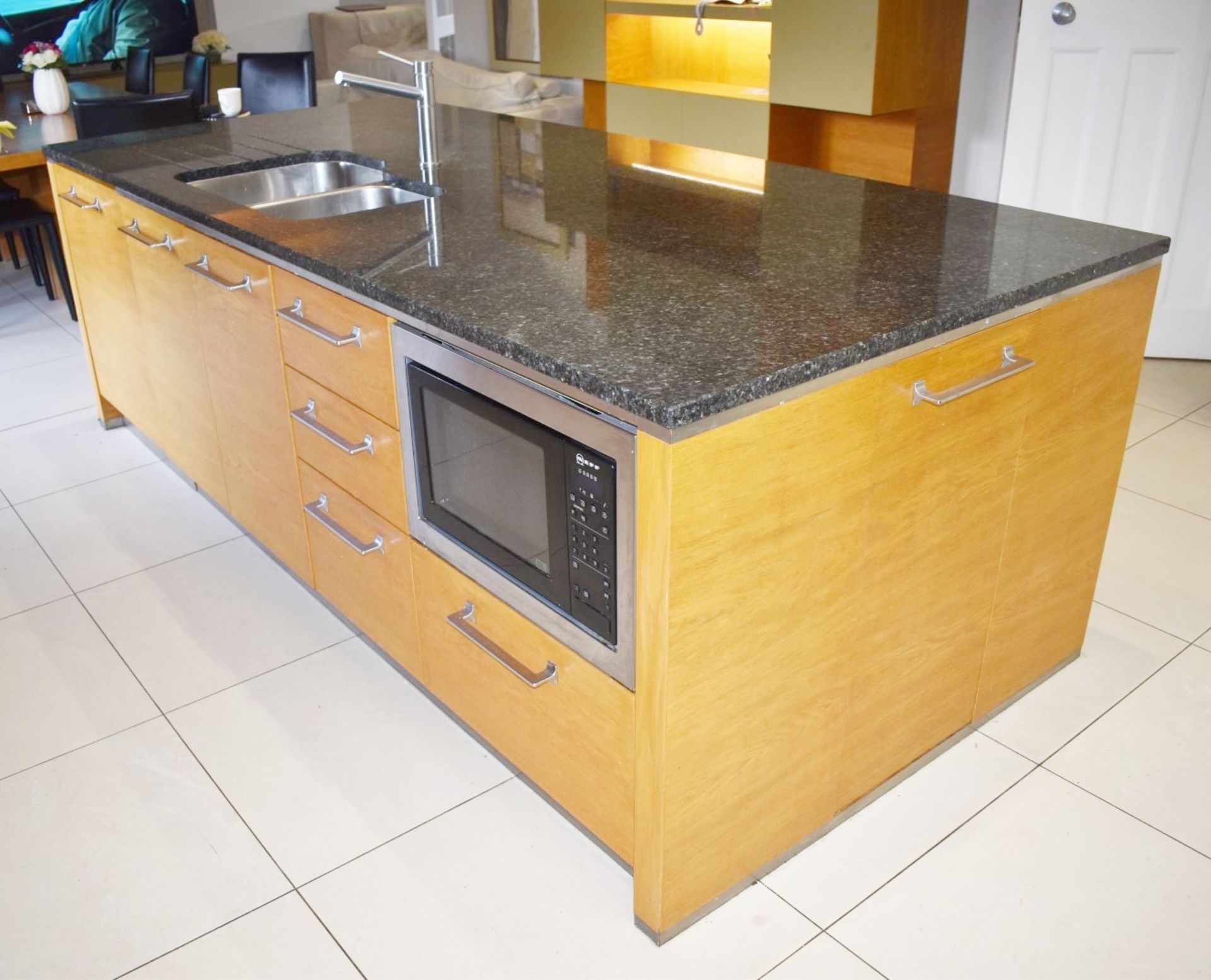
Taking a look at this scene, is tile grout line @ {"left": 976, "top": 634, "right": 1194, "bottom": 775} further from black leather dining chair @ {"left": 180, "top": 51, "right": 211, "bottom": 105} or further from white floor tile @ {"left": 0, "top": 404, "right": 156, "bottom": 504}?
black leather dining chair @ {"left": 180, "top": 51, "right": 211, "bottom": 105}

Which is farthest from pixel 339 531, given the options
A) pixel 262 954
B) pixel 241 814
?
pixel 262 954

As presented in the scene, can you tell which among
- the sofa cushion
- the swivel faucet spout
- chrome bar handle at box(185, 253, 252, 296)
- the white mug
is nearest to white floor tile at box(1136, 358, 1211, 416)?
the swivel faucet spout

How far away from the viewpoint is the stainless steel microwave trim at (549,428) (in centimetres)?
138

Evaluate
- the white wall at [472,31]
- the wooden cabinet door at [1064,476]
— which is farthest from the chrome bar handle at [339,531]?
the white wall at [472,31]

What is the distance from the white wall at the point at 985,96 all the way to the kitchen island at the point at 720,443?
2019mm

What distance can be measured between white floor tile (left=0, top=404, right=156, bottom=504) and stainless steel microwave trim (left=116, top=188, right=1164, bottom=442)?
1396 mm

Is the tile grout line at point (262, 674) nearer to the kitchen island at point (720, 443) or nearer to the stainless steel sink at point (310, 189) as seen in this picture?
the kitchen island at point (720, 443)

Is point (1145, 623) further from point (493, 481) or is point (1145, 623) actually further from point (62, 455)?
point (62, 455)

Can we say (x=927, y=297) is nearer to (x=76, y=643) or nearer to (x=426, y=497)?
(x=426, y=497)

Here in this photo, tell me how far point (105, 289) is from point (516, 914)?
2.11 metres

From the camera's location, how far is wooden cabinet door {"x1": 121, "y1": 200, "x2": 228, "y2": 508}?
2486 millimetres

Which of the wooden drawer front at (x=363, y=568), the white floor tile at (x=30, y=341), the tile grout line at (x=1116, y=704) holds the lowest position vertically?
the tile grout line at (x=1116, y=704)

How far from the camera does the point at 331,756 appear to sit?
205 cm

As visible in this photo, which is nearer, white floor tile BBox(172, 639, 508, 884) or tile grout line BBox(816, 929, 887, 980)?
tile grout line BBox(816, 929, 887, 980)
